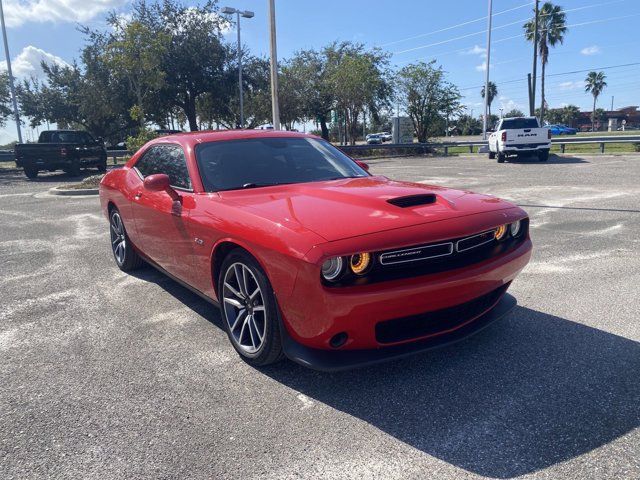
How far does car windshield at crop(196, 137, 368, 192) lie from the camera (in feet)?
12.7

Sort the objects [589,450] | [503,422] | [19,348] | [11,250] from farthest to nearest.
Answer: [11,250]
[19,348]
[503,422]
[589,450]

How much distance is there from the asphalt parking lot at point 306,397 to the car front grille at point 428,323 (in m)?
0.32

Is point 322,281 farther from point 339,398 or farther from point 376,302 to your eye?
point 339,398

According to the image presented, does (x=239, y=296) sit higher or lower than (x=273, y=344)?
higher

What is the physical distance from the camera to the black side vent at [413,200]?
311 cm

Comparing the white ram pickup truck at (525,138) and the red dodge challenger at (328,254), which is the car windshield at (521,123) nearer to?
the white ram pickup truck at (525,138)

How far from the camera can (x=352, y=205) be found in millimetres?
3045

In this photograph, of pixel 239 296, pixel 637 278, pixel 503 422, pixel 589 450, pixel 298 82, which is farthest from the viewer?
pixel 298 82

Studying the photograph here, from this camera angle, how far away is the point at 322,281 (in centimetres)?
259

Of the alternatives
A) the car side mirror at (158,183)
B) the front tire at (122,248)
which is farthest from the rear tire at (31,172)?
the car side mirror at (158,183)

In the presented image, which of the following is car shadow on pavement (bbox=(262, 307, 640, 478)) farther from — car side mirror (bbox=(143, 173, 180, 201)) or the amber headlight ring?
car side mirror (bbox=(143, 173, 180, 201))

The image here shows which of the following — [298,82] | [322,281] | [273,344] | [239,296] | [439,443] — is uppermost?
[298,82]

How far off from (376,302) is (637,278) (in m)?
3.56

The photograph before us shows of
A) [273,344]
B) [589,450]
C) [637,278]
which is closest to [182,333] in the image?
[273,344]
